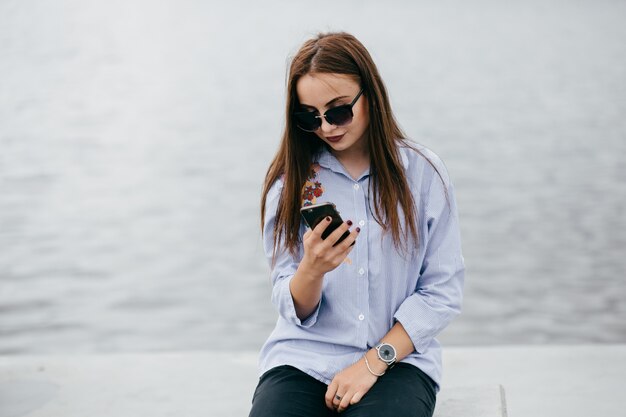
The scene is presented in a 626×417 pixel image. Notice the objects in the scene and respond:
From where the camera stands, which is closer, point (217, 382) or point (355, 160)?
point (355, 160)

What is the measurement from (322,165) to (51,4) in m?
28.1

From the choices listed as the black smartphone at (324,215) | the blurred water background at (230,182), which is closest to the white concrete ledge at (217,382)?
the black smartphone at (324,215)

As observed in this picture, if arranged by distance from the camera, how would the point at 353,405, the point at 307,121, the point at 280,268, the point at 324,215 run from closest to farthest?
the point at 324,215 < the point at 353,405 < the point at 307,121 < the point at 280,268

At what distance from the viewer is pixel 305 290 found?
2.32 m

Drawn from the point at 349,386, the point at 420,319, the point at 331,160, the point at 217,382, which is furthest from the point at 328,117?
the point at 217,382

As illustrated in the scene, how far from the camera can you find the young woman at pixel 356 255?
2.34 meters

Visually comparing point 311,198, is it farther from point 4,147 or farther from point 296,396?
point 4,147

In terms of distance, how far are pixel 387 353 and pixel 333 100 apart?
632 millimetres

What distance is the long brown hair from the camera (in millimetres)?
2377

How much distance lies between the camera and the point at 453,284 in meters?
2.44

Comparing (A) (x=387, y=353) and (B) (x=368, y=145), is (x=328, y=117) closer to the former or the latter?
(B) (x=368, y=145)

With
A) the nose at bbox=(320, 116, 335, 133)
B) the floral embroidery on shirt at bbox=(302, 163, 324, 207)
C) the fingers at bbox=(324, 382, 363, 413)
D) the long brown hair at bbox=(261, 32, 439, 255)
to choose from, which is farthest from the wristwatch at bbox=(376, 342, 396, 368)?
the nose at bbox=(320, 116, 335, 133)

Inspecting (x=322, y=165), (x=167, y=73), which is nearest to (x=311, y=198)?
(x=322, y=165)

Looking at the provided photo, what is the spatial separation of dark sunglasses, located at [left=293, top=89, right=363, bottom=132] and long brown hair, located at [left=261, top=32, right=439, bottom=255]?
0.05m
